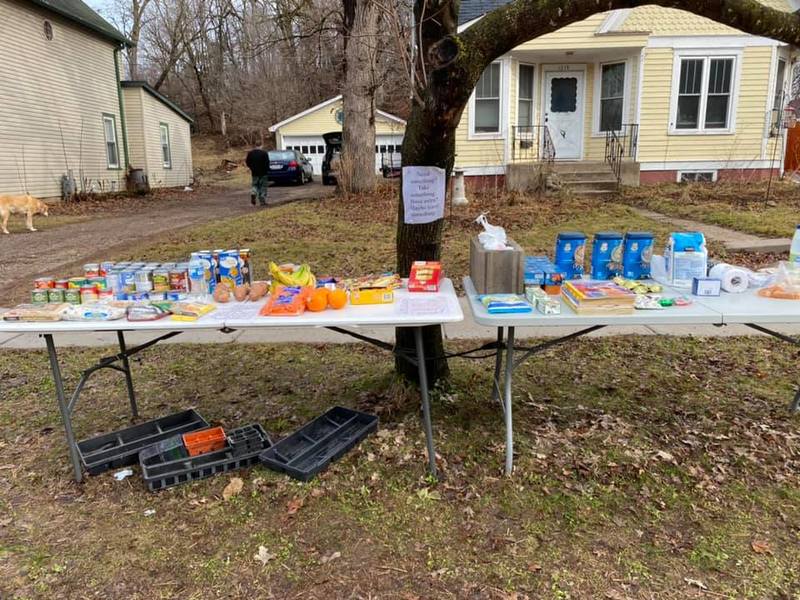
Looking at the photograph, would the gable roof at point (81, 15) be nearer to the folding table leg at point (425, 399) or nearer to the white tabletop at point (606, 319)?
the folding table leg at point (425, 399)

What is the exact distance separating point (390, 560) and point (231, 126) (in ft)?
152

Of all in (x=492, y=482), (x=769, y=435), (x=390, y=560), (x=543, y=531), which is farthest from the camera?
(x=769, y=435)

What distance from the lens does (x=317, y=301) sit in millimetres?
3033

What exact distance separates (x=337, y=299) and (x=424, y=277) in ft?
1.86

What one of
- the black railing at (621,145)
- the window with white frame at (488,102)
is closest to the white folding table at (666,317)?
the black railing at (621,145)

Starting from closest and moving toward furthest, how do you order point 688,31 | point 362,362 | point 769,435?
point 769,435, point 362,362, point 688,31

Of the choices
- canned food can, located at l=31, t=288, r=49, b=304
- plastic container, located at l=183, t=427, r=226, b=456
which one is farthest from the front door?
canned food can, located at l=31, t=288, r=49, b=304

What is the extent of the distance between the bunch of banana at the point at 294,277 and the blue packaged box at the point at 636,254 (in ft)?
6.24

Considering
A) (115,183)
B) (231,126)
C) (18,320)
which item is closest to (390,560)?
(18,320)

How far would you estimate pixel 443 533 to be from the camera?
2588 mm

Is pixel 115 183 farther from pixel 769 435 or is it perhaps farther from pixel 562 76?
pixel 769 435

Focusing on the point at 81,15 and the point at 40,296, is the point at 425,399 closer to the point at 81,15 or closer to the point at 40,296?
the point at 40,296

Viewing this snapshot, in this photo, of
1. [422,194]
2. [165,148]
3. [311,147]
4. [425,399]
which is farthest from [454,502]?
[311,147]

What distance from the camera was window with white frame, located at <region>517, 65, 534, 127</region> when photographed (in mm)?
14516
